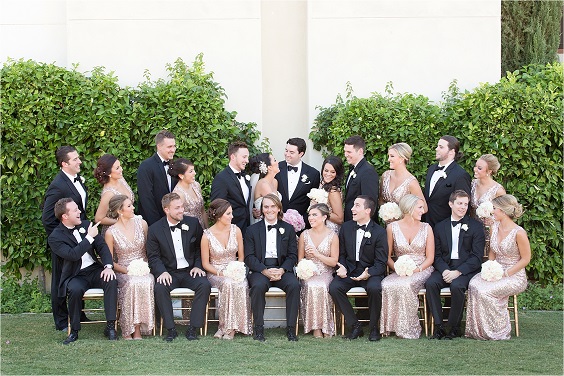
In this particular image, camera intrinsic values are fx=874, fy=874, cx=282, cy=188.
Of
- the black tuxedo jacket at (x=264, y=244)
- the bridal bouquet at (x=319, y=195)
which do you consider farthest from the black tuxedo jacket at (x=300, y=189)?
the black tuxedo jacket at (x=264, y=244)

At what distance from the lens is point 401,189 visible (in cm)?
991

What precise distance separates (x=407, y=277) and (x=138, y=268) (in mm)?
→ 2842

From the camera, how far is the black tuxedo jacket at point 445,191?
32.4ft

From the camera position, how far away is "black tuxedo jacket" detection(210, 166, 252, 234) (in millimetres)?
9945

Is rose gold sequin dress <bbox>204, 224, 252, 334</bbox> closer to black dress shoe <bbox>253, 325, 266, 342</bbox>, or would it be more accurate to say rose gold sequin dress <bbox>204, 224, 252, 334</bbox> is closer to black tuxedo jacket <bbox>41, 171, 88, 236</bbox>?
black dress shoe <bbox>253, 325, 266, 342</bbox>

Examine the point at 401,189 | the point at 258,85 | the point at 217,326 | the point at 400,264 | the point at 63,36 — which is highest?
the point at 63,36

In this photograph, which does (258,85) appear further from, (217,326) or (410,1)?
(217,326)

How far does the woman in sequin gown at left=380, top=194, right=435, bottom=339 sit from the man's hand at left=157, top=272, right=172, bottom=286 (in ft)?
7.42

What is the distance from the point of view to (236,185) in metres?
9.99

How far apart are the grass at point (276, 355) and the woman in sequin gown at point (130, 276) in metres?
0.21

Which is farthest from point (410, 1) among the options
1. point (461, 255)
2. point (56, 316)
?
point (56, 316)

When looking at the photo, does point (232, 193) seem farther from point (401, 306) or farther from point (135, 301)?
point (401, 306)

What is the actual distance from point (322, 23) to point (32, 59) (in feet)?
13.0

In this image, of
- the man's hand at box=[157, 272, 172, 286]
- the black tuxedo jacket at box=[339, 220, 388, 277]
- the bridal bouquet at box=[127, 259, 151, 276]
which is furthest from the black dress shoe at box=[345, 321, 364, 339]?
the bridal bouquet at box=[127, 259, 151, 276]
